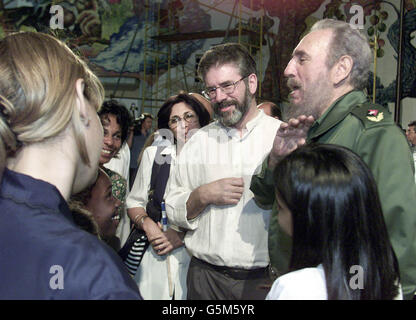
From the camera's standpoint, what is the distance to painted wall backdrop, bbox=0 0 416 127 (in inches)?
364

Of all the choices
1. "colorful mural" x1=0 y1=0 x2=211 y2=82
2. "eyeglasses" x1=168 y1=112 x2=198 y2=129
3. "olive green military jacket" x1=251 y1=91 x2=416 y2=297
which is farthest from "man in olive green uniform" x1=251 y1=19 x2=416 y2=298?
"colorful mural" x1=0 y1=0 x2=211 y2=82

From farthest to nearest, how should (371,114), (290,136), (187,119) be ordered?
(187,119) < (290,136) < (371,114)

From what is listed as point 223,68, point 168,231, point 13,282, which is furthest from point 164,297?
Answer: point 13,282

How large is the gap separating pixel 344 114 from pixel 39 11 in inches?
454

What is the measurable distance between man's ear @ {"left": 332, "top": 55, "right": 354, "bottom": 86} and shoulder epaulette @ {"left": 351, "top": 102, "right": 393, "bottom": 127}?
0.67 feet

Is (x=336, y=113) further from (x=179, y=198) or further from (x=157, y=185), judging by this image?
(x=157, y=185)

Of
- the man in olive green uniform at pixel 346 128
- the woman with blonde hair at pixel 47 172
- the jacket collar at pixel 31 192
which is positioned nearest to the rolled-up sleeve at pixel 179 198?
the man in olive green uniform at pixel 346 128

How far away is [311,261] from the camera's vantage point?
1188 mm

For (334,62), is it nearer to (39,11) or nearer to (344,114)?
(344,114)

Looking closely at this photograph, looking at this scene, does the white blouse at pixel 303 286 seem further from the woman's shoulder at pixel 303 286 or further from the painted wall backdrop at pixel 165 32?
the painted wall backdrop at pixel 165 32

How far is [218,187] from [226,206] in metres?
0.14

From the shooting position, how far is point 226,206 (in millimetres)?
2391

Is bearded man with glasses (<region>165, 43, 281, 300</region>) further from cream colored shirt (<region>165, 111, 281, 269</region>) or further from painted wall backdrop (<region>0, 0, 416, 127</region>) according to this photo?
painted wall backdrop (<region>0, 0, 416, 127</region>)

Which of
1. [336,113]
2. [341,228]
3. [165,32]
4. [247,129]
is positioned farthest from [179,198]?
[165,32]
